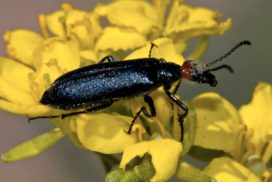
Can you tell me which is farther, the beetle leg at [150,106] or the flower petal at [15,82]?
the flower petal at [15,82]

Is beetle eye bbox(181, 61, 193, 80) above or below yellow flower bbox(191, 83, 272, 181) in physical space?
above

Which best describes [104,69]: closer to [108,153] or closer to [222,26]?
[108,153]

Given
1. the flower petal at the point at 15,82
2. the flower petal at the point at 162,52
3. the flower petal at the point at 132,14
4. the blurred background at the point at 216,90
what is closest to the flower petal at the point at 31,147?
the flower petal at the point at 15,82

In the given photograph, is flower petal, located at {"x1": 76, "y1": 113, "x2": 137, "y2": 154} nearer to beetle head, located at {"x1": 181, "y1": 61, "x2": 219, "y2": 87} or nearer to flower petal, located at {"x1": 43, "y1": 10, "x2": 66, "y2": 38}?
beetle head, located at {"x1": 181, "y1": 61, "x2": 219, "y2": 87}

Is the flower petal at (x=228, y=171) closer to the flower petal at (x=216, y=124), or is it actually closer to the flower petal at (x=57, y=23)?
the flower petal at (x=216, y=124)

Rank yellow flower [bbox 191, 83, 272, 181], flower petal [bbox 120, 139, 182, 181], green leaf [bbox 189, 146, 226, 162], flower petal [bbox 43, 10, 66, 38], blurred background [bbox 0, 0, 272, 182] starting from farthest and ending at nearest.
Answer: blurred background [bbox 0, 0, 272, 182], flower petal [bbox 43, 10, 66, 38], green leaf [bbox 189, 146, 226, 162], yellow flower [bbox 191, 83, 272, 181], flower petal [bbox 120, 139, 182, 181]

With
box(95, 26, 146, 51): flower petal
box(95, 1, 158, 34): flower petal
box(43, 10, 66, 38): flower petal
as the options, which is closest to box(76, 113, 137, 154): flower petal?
box(95, 26, 146, 51): flower petal

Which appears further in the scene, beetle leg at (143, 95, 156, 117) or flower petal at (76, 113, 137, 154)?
beetle leg at (143, 95, 156, 117)

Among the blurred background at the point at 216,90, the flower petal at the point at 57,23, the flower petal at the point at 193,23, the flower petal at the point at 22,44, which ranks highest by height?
the flower petal at the point at 193,23
